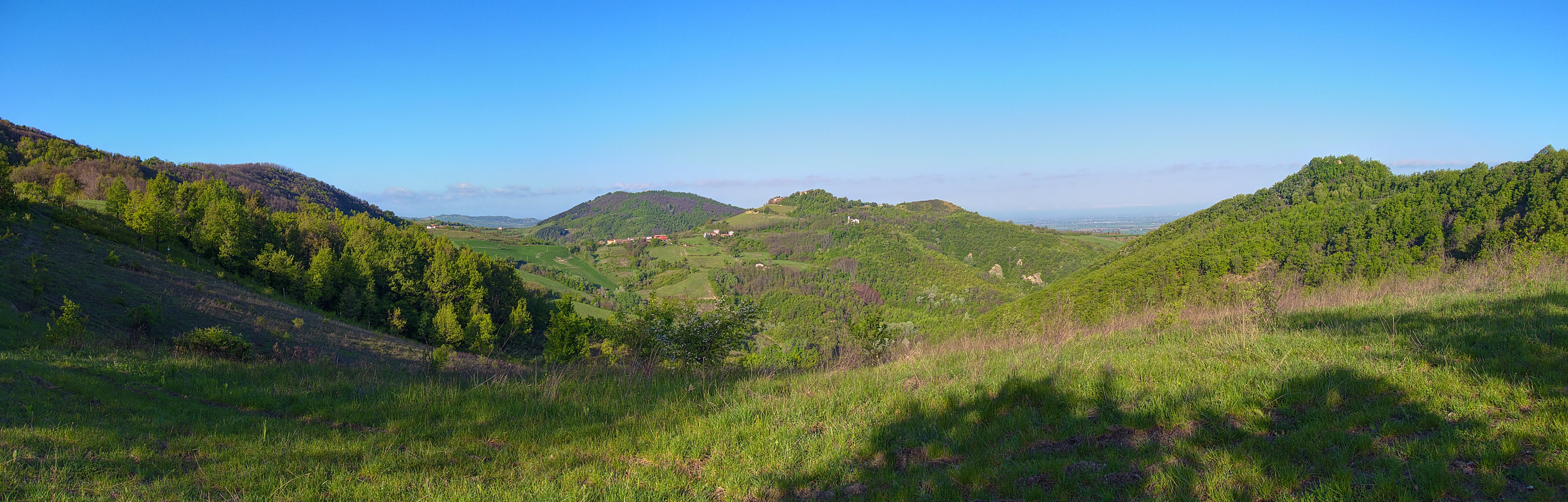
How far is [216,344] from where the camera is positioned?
29.2 ft

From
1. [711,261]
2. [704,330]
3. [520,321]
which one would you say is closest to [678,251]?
[711,261]

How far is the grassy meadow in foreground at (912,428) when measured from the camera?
3.13 meters

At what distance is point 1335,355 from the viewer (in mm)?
4750

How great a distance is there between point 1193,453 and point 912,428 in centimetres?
185

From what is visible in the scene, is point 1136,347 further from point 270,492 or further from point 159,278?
point 159,278

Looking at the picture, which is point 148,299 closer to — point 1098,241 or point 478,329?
point 478,329

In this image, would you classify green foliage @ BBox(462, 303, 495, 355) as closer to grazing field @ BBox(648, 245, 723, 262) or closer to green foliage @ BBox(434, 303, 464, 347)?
green foliage @ BBox(434, 303, 464, 347)

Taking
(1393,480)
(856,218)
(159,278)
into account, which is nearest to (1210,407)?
(1393,480)

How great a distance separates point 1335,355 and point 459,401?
26.8ft

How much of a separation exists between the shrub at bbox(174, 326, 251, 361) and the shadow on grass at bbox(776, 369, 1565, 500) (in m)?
10.4

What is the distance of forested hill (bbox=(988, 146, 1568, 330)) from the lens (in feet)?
77.4

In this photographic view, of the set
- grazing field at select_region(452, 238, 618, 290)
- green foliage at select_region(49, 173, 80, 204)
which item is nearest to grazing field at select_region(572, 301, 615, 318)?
grazing field at select_region(452, 238, 618, 290)

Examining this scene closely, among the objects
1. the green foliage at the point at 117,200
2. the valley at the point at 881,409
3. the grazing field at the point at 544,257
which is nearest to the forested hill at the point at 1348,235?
the valley at the point at 881,409

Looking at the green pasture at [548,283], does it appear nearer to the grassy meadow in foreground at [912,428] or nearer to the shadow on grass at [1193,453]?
the grassy meadow in foreground at [912,428]
